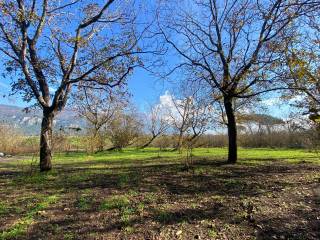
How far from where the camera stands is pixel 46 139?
13945mm

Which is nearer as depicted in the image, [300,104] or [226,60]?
[226,60]

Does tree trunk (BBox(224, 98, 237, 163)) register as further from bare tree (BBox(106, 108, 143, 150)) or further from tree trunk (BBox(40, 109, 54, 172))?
bare tree (BBox(106, 108, 143, 150))

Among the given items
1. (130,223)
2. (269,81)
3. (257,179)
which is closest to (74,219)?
(130,223)

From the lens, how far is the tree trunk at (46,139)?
45.8 ft

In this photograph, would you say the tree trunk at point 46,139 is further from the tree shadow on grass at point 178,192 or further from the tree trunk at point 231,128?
the tree trunk at point 231,128

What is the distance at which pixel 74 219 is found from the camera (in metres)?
6.80

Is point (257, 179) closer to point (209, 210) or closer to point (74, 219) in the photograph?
point (209, 210)

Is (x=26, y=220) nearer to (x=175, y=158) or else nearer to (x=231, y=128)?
(x=231, y=128)

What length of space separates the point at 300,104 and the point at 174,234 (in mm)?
13650

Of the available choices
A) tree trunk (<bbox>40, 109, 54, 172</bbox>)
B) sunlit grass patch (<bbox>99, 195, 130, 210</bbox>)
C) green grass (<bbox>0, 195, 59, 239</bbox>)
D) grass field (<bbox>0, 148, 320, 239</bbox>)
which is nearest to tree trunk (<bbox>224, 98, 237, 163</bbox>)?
grass field (<bbox>0, 148, 320, 239</bbox>)

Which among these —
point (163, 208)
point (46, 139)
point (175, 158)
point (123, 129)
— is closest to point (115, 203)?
point (163, 208)

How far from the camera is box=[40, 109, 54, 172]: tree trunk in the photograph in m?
14.0

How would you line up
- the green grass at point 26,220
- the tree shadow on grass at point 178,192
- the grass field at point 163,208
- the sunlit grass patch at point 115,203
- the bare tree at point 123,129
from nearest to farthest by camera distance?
the green grass at point 26,220
the grass field at point 163,208
the tree shadow on grass at point 178,192
the sunlit grass patch at point 115,203
the bare tree at point 123,129

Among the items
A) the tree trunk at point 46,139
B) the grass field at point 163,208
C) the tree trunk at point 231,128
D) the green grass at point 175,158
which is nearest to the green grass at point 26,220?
the grass field at point 163,208
